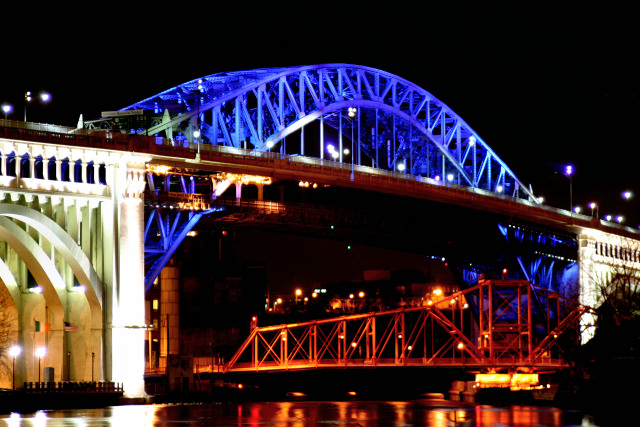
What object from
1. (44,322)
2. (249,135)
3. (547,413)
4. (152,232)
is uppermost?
(249,135)

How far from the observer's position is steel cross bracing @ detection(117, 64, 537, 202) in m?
70.2

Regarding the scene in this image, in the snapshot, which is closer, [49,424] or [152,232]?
[49,424]

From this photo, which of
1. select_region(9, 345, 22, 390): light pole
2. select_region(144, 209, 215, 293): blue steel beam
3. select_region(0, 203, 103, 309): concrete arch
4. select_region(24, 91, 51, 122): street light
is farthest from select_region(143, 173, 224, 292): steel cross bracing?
select_region(24, 91, 51, 122): street light

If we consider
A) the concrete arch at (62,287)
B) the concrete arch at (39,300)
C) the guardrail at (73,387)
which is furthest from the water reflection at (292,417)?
the concrete arch at (39,300)

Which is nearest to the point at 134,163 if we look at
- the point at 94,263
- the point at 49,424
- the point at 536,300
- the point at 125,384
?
the point at 94,263

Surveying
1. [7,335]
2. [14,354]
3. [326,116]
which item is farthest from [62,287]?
[326,116]

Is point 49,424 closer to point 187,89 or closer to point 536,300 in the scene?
point 187,89

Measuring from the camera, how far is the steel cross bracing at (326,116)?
70.2 metres

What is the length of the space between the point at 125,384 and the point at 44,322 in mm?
5214

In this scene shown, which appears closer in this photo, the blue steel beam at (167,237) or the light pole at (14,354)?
the light pole at (14,354)

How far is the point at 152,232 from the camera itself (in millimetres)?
65938

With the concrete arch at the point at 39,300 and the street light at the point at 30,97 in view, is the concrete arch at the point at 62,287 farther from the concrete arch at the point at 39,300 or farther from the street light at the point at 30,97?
the street light at the point at 30,97

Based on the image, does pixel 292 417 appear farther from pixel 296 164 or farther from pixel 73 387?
pixel 296 164

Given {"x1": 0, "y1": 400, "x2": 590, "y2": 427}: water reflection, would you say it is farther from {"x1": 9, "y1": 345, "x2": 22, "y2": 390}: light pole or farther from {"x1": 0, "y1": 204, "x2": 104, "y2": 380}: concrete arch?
{"x1": 9, "y1": 345, "x2": 22, "y2": 390}: light pole
